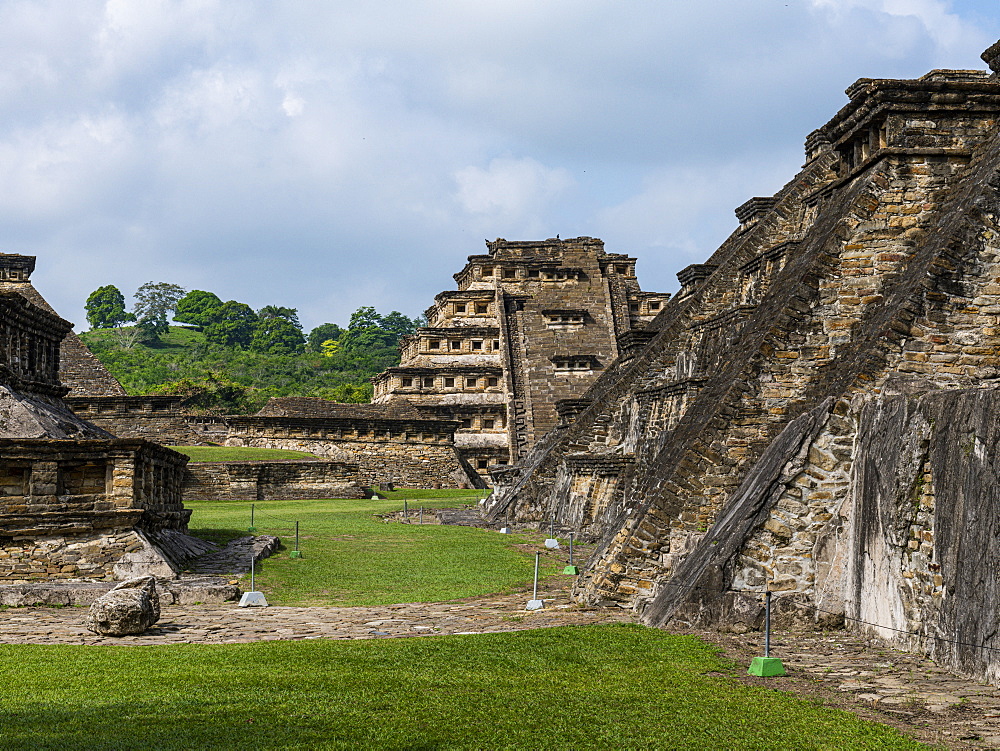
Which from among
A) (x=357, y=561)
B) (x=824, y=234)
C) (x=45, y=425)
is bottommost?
(x=357, y=561)

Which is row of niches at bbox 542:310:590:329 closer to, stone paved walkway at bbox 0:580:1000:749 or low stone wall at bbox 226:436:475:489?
low stone wall at bbox 226:436:475:489

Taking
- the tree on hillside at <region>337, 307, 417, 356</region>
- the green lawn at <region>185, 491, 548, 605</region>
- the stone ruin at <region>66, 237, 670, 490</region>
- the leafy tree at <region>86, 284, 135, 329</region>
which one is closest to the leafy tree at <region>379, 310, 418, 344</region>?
the tree on hillside at <region>337, 307, 417, 356</region>

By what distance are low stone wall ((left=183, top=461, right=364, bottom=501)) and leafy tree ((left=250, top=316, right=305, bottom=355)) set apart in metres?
68.9

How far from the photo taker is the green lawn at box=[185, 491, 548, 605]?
13.2 meters

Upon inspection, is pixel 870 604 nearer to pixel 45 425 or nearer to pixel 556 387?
pixel 45 425

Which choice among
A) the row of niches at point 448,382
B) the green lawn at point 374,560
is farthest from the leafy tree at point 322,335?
the green lawn at point 374,560

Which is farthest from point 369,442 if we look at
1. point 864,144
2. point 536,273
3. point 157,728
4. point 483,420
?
point 157,728

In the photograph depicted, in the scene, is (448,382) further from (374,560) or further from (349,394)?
(374,560)

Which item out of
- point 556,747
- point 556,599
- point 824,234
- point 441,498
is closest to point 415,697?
point 556,747

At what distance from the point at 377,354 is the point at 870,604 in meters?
92.6

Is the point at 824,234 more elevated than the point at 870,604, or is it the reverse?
the point at 824,234

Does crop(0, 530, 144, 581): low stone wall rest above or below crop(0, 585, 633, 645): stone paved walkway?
above

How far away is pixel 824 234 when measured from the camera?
12914 millimetres

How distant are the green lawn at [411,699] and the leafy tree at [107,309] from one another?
367 ft
